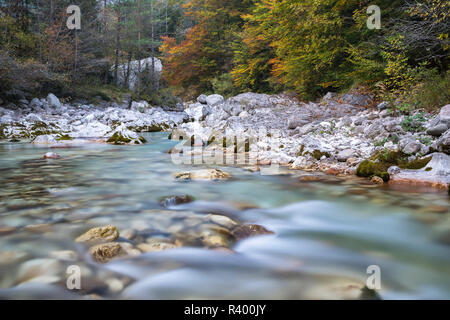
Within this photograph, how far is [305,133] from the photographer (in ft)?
24.0

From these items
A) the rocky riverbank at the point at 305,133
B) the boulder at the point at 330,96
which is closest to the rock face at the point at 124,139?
the rocky riverbank at the point at 305,133

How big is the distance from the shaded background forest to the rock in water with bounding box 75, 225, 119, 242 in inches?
222

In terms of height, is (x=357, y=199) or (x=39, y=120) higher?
(x=39, y=120)

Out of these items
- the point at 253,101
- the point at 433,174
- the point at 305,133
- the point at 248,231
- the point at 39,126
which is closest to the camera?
the point at 248,231

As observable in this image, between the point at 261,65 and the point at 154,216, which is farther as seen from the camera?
the point at 261,65

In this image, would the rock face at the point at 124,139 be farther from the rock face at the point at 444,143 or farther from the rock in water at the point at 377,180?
the rock face at the point at 444,143

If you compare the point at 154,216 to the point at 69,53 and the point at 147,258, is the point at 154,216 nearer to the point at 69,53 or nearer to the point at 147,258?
the point at 147,258

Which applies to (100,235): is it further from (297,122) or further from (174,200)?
(297,122)

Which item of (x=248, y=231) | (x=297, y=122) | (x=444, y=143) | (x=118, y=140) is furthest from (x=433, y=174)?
(x=118, y=140)

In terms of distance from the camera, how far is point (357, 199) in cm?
366

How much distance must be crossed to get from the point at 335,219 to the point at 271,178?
1863 mm

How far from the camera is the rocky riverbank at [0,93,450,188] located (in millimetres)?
4375

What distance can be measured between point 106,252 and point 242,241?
3.55 feet
